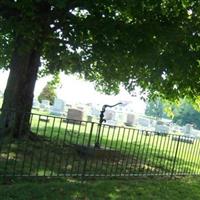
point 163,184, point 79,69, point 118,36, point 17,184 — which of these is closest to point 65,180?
point 17,184

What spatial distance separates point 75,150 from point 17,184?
16.0 ft

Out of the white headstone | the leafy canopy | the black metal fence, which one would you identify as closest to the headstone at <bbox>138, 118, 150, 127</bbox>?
the white headstone

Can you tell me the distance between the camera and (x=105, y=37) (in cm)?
1308

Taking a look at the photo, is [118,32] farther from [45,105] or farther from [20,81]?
[45,105]

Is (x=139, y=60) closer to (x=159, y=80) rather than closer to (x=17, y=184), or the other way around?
(x=159, y=80)

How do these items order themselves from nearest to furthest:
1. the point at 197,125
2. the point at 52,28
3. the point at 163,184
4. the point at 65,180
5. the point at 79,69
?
the point at 65,180 < the point at 163,184 < the point at 52,28 < the point at 79,69 < the point at 197,125

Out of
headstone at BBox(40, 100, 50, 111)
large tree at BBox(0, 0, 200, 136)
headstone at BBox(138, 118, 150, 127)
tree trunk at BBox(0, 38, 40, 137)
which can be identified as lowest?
headstone at BBox(138, 118, 150, 127)

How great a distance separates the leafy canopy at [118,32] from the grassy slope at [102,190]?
3.48 metres

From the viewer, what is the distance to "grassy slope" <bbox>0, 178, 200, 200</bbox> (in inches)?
316

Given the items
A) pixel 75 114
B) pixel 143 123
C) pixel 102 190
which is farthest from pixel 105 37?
pixel 143 123

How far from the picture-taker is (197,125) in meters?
95.3

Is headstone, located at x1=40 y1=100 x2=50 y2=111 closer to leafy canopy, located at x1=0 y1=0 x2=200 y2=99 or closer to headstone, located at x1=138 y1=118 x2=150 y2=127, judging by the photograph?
headstone, located at x1=138 y1=118 x2=150 y2=127

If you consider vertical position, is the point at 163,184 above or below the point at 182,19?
below

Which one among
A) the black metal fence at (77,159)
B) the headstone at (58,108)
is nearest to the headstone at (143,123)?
the headstone at (58,108)
